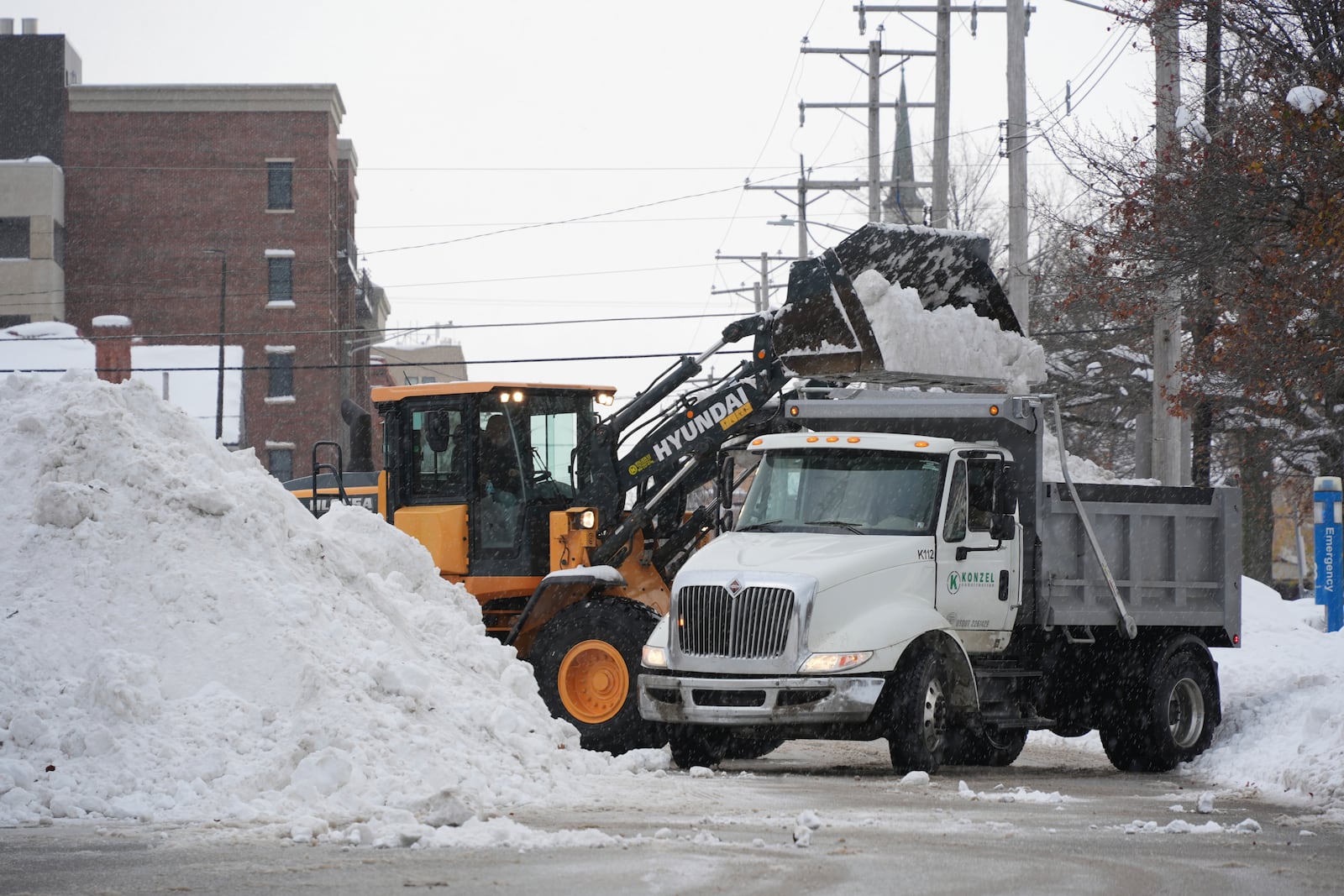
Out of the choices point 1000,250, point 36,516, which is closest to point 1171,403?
point 36,516

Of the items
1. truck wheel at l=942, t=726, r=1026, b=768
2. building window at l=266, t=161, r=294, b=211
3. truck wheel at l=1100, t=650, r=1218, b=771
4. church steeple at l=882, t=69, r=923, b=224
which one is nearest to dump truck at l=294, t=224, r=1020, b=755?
truck wheel at l=942, t=726, r=1026, b=768

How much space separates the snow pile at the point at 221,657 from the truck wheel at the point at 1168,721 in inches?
167

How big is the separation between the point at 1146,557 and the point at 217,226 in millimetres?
51889

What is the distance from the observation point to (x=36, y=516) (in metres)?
11.6

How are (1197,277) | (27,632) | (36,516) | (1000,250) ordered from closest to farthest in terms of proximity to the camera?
(27,632) < (36,516) < (1197,277) < (1000,250)

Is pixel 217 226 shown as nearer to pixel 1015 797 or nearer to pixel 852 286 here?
pixel 852 286

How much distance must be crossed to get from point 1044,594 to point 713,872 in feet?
20.8

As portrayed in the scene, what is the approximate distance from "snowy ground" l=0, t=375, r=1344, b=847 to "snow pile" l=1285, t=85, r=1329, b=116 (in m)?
4.95

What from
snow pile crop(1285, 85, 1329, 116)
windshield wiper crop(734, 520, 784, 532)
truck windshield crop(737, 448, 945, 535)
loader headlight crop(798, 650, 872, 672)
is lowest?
loader headlight crop(798, 650, 872, 672)

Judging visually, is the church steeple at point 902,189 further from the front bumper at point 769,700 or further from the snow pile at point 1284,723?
the front bumper at point 769,700

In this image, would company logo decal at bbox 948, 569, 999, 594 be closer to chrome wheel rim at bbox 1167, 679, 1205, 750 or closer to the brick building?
chrome wheel rim at bbox 1167, 679, 1205, 750

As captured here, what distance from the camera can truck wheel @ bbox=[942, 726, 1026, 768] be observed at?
13586 mm

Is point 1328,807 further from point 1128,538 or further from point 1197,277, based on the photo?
point 1197,277

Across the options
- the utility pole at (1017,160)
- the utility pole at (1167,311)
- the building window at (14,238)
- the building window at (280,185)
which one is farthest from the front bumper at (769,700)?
the building window at (14,238)
